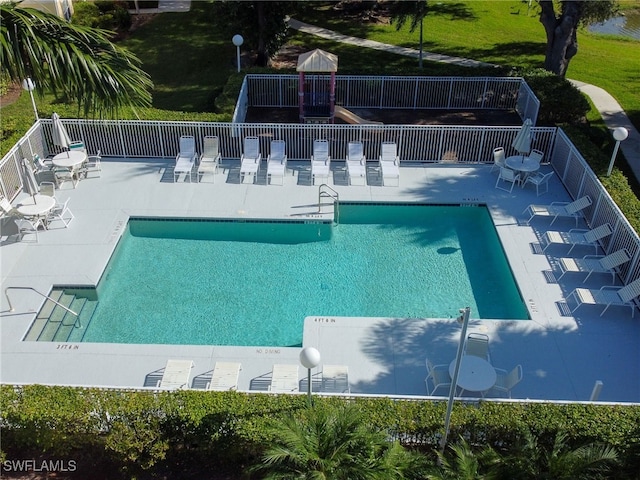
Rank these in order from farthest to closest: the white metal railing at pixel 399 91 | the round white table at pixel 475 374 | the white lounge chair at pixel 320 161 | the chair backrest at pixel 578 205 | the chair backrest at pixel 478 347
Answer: the white metal railing at pixel 399 91 → the white lounge chair at pixel 320 161 → the chair backrest at pixel 578 205 → the chair backrest at pixel 478 347 → the round white table at pixel 475 374

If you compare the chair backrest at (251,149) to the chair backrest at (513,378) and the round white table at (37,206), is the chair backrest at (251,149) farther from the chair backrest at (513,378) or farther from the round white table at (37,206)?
the chair backrest at (513,378)

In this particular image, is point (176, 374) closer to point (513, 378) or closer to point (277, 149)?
point (513, 378)

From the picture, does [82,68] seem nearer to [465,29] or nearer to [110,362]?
[110,362]

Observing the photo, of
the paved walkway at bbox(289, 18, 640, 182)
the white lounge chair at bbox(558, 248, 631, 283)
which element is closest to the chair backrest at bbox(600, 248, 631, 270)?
the white lounge chair at bbox(558, 248, 631, 283)

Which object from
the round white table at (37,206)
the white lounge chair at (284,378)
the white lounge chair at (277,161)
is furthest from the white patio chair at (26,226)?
the white lounge chair at (284,378)

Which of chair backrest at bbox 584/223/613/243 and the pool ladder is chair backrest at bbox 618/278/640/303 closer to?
chair backrest at bbox 584/223/613/243

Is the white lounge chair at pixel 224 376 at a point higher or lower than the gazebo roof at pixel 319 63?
lower

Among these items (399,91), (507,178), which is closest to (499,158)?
(507,178)
